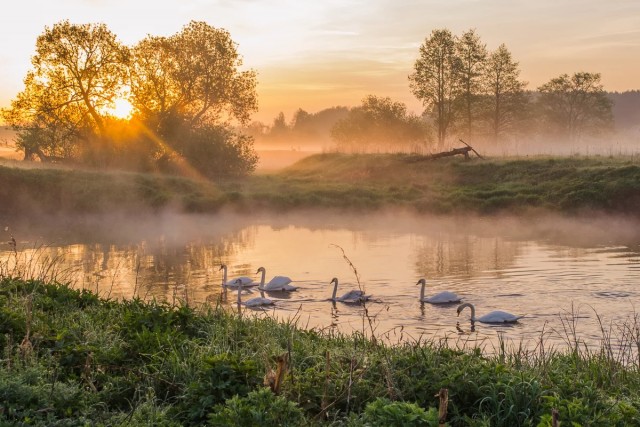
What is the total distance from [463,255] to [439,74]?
139ft

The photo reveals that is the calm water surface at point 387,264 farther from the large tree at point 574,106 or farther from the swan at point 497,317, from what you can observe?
the large tree at point 574,106

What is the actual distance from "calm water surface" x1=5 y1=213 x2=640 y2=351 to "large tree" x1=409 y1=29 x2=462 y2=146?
2960cm

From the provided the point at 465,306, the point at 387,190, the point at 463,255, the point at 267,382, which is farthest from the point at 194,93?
the point at 267,382

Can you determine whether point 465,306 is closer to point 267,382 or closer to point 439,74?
point 267,382

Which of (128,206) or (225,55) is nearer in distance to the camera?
(128,206)

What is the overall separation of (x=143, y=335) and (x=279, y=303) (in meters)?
8.43

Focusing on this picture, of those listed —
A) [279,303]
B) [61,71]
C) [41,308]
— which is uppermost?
[61,71]

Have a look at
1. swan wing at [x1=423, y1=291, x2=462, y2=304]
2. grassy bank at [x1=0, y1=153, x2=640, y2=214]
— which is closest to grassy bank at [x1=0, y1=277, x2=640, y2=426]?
swan wing at [x1=423, y1=291, x2=462, y2=304]

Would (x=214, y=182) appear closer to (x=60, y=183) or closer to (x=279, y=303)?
(x=60, y=183)

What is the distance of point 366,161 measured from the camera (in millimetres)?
50844

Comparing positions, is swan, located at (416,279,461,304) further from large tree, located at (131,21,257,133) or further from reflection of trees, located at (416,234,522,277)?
large tree, located at (131,21,257,133)

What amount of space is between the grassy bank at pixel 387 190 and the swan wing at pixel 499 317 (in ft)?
74.4

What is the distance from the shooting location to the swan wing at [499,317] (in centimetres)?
1495

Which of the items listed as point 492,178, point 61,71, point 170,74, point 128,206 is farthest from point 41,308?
point 170,74
